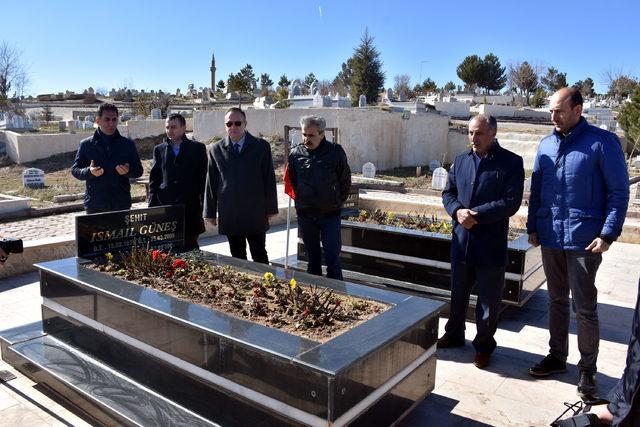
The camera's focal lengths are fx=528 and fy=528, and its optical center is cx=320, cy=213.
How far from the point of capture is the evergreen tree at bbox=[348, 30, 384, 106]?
43219 mm

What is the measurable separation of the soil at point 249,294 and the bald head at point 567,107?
1586 mm

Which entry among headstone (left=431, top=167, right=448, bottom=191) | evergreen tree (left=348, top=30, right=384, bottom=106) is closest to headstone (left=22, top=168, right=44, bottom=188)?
headstone (left=431, top=167, right=448, bottom=191)

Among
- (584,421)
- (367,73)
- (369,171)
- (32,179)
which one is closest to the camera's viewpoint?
(584,421)

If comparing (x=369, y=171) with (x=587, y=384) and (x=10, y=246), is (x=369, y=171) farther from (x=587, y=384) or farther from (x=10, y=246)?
(x=10, y=246)

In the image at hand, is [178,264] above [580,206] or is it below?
below

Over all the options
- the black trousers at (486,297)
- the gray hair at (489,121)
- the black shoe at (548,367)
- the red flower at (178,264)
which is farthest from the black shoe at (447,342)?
the red flower at (178,264)

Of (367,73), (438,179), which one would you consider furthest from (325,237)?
(367,73)

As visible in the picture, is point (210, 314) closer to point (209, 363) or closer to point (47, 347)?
point (209, 363)

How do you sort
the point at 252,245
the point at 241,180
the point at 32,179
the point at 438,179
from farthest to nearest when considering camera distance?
the point at 438,179, the point at 32,179, the point at 252,245, the point at 241,180

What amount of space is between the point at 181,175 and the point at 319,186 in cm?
134

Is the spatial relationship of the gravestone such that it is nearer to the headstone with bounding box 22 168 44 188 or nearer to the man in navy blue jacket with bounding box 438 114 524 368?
the man in navy blue jacket with bounding box 438 114 524 368

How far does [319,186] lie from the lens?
4270 millimetres

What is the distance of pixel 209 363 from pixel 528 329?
295 centimetres

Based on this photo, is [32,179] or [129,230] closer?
[129,230]
